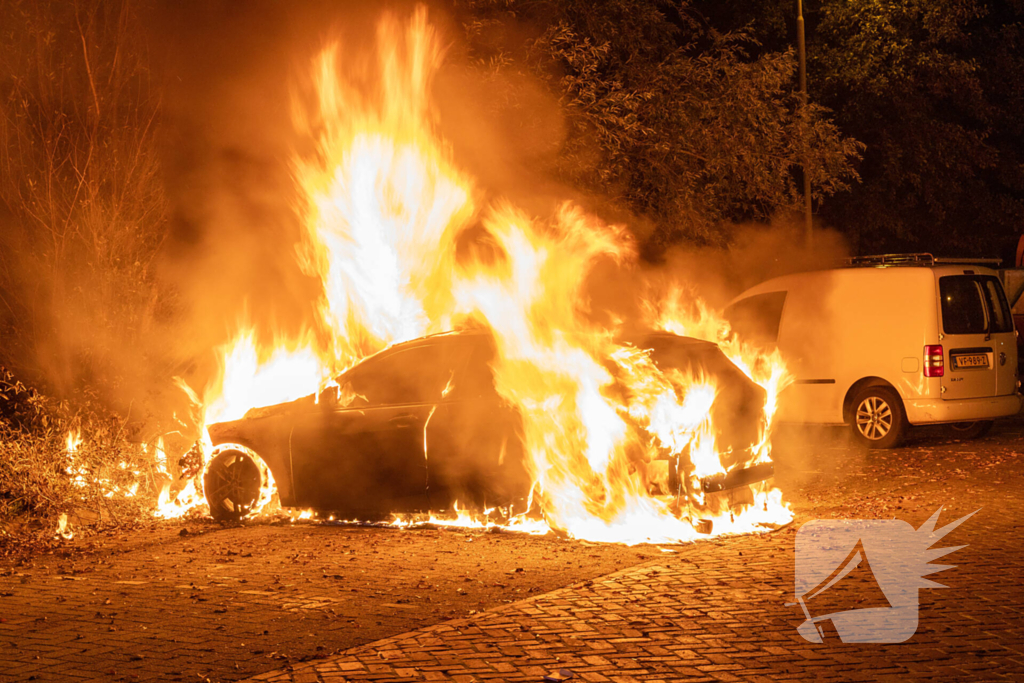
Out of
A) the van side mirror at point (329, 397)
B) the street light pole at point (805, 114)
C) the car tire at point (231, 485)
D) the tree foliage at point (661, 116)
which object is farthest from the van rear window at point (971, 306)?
the car tire at point (231, 485)

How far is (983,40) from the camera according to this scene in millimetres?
27094

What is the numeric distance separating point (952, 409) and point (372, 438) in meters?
7.65

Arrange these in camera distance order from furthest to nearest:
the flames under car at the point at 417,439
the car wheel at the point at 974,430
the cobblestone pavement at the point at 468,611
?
1. the car wheel at the point at 974,430
2. the flames under car at the point at 417,439
3. the cobblestone pavement at the point at 468,611

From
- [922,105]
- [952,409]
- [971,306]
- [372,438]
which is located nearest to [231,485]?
[372,438]

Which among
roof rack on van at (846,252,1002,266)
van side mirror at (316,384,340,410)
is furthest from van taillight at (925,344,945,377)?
van side mirror at (316,384,340,410)

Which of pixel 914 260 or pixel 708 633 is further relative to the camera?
pixel 914 260

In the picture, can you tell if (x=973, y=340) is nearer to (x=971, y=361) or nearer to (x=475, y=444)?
(x=971, y=361)

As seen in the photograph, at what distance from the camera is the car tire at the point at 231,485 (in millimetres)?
9570

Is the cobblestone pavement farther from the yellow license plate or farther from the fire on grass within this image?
the yellow license plate

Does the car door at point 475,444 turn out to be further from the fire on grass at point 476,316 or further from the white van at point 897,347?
the white van at point 897,347

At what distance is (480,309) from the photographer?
32.4ft

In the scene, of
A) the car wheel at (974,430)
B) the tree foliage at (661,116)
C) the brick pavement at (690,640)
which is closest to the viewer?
the brick pavement at (690,640)

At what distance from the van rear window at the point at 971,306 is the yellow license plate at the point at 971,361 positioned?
10.8 inches

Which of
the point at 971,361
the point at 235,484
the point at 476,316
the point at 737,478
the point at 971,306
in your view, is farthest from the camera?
the point at 971,306
